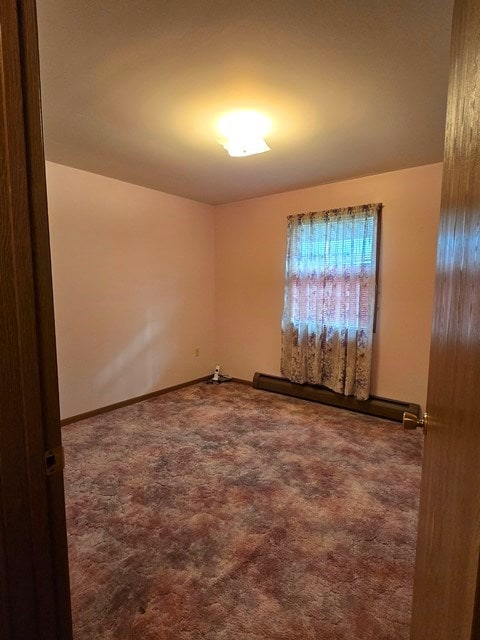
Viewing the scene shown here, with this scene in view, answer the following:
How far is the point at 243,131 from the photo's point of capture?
228 centimetres

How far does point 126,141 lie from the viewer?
8.42 ft

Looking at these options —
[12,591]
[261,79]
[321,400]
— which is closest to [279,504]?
[12,591]

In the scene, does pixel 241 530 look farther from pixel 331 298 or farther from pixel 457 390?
pixel 331 298

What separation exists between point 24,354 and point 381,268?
346 centimetres

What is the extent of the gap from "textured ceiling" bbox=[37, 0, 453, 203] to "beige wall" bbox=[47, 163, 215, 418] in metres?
0.60


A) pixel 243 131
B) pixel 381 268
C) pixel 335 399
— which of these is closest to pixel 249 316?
pixel 335 399

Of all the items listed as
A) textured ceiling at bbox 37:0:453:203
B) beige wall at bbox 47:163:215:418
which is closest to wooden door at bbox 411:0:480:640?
textured ceiling at bbox 37:0:453:203

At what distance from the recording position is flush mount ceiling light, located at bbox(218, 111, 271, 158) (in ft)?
7.22

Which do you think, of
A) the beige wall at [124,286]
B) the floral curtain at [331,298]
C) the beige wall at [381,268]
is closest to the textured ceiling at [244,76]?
the beige wall at [381,268]

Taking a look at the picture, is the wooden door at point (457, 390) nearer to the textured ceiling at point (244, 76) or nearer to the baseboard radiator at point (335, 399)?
the textured ceiling at point (244, 76)

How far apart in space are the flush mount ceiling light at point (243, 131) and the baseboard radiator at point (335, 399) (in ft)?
8.80

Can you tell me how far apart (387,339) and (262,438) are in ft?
5.53

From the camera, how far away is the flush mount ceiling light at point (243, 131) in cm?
220

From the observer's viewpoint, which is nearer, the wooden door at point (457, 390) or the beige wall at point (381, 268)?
the wooden door at point (457, 390)
